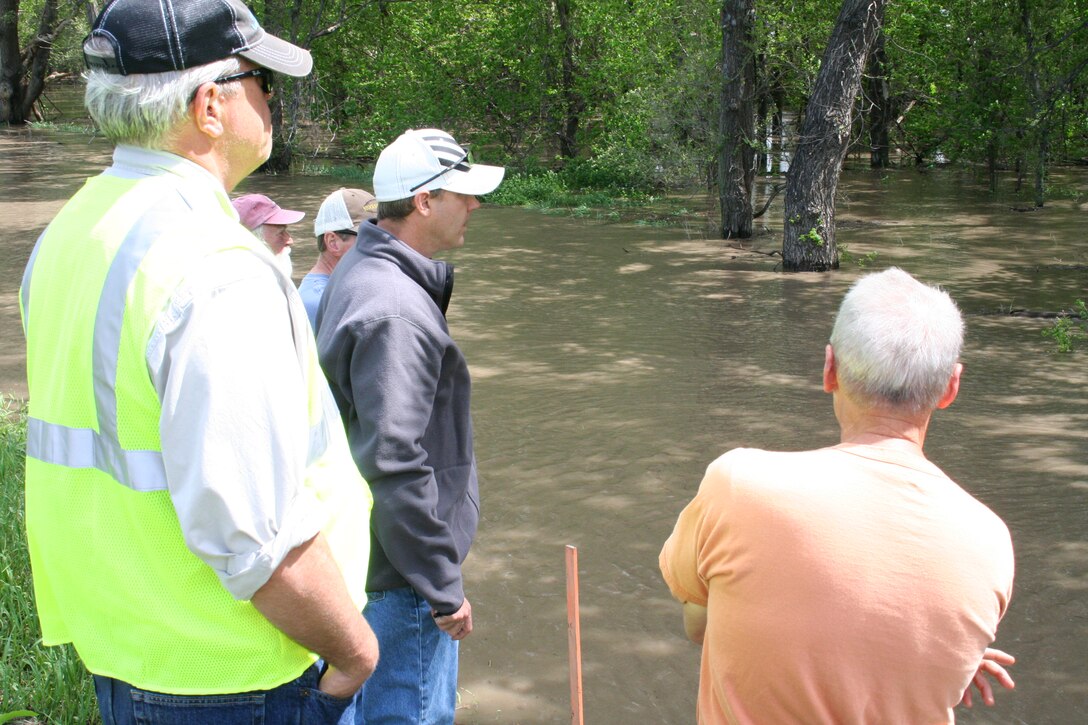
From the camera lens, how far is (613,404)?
7582 millimetres

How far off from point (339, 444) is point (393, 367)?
1.98ft

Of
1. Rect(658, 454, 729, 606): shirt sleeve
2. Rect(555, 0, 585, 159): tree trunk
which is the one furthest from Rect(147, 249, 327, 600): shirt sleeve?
Rect(555, 0, 585, 159): tree trunk

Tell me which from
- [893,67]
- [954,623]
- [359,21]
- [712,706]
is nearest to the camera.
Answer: [954,623]

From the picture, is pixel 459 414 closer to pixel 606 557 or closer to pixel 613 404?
pixel 606 557

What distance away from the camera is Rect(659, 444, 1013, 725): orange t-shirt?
1.86 metres

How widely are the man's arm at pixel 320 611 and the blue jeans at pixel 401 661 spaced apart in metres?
0.79

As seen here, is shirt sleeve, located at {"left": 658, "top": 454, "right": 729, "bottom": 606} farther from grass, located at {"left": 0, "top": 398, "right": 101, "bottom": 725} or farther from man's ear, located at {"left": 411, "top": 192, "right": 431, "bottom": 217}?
grass, located at {"left": 0, "top": 398, "right": 101, "bottom": 725}

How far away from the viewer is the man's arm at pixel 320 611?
1.69 metres

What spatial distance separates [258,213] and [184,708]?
3.55 metres

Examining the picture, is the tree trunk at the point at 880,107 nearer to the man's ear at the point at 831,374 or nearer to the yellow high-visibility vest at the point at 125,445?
the man's ear at the point at 831,374

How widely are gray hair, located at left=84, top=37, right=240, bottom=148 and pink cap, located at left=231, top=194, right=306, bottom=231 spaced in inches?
125

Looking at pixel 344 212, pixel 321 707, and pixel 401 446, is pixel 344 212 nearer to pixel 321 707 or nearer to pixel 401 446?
pixel 401 446

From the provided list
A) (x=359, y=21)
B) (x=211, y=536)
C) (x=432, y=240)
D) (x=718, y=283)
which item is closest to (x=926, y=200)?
(x=718, y=283)

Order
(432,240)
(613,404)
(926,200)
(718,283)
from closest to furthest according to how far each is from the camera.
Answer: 1. (432,240)
2. (613,404)
3. (718,283)
4. (926,200)
